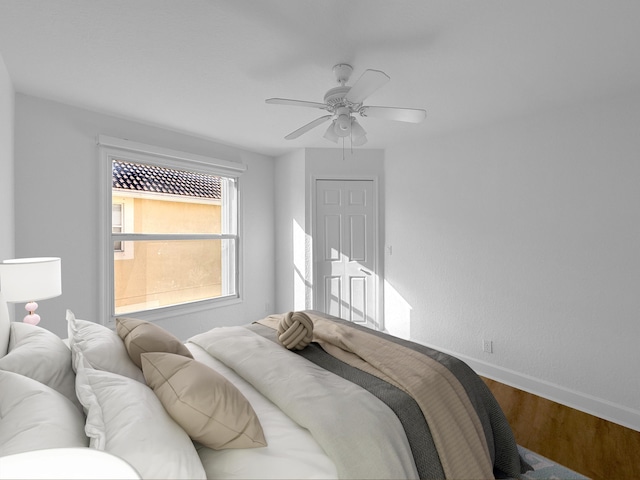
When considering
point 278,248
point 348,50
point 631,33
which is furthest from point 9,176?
point 631,33

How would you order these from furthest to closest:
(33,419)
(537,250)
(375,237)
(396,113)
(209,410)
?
(375,237) → (537,250) → (396,113) → (209,410) → (33,419)

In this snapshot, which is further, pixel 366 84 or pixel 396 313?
pixel 396 313

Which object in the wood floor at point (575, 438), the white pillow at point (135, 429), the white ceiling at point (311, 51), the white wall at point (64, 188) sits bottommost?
the wood floor at point (575, 438)

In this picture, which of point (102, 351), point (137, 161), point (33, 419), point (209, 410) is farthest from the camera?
point (137, 161)

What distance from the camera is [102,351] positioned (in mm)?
1399

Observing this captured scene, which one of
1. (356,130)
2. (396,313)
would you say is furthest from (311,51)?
(396,313)

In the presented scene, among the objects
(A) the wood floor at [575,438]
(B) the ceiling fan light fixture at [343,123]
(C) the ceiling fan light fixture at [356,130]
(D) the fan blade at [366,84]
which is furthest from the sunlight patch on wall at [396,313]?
(D) the fan blade at [366,84]

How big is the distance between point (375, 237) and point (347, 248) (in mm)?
371

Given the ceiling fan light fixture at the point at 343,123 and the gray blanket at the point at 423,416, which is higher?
the ceiling fan light fixture at the point at 343,123

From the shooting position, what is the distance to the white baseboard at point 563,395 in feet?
7.93

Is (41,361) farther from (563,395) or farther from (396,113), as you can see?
(563,395)

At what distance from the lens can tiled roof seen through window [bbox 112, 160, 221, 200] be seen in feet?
10.5

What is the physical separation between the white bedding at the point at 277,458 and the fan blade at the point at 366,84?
5.33 ft

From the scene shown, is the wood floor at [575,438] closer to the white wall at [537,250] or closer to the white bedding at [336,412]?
the white wall at [537,250]
